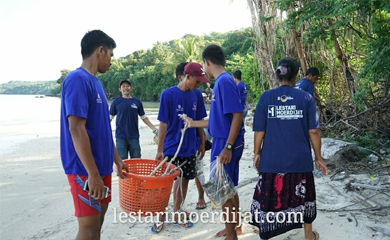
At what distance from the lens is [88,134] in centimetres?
220

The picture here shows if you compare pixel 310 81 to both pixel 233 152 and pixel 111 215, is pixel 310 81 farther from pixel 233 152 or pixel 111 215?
pixel 111 215

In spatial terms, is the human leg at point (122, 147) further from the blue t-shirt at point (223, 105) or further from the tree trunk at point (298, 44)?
the tree trunk at point (298, 44)

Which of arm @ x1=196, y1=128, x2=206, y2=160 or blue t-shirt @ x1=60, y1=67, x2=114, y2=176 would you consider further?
arm @ x1=196, y1=128, x2=206, y2=160

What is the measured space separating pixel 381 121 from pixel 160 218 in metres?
5.94

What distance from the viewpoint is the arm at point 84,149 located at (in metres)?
2.04

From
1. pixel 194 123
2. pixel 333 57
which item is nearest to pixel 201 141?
pixel 194 123

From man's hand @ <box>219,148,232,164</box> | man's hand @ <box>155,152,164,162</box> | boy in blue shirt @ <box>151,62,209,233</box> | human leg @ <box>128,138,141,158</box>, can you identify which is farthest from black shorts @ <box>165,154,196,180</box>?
human leg @ <box>128,138,141,158</box>

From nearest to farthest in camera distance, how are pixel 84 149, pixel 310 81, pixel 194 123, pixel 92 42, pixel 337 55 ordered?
1. pixel 84 149
2. pixel 92 42
3. pixel 194 123
4. pixel 310 81
5. pixel 337 55

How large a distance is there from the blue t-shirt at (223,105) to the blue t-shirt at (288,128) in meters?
0.25

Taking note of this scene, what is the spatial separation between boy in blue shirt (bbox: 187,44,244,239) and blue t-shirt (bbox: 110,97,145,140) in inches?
98.4

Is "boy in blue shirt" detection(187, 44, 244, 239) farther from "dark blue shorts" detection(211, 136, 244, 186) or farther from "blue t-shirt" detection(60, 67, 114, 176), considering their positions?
"blue t-shirt" detection(60, 67, 114, 176)

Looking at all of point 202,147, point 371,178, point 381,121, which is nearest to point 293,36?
point 381,121

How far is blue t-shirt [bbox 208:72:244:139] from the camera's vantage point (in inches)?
112

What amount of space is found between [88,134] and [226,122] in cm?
131
